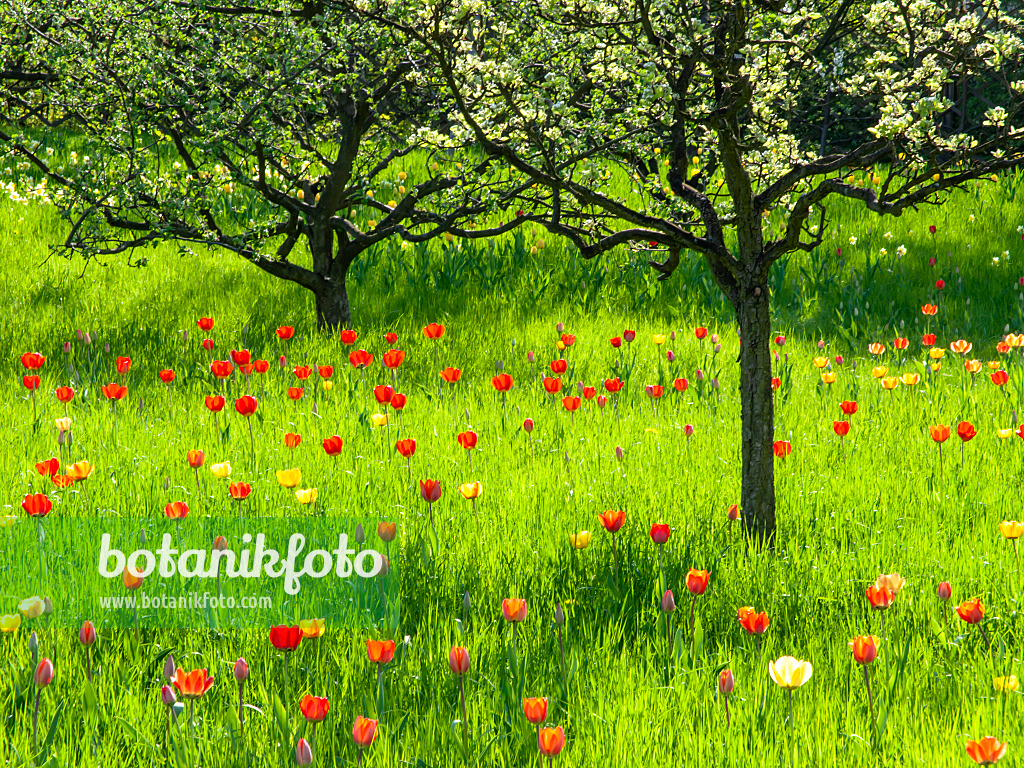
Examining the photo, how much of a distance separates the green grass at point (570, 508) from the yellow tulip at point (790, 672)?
0.34m

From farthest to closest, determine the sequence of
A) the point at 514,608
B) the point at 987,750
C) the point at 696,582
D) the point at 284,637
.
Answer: the point at 696,582, the point at 514,608, the point at 284,637, the point at 987,750

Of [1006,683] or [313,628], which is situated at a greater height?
[313,628]

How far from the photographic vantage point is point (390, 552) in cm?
311

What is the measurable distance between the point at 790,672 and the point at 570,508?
1.78 m

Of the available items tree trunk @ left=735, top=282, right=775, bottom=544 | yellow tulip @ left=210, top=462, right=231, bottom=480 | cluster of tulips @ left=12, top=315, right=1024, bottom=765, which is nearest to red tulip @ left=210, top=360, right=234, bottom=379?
cluster of tulips @ left=12, top=315, right=1024, bottom=765

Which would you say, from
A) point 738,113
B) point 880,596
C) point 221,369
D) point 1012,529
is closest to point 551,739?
point 880,596

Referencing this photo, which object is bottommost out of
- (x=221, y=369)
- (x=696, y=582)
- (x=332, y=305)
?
(x=696, y=582)

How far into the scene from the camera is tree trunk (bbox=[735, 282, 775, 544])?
3102 mm

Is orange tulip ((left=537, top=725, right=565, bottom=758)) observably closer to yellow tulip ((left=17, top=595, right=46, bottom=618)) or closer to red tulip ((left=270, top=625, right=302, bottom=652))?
red tulip ((left=270, top=625, right=302, bottom=652))

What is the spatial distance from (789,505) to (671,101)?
5.55 feet

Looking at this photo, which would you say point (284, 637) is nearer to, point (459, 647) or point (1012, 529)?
point (459, 647)

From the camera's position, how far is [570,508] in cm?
348

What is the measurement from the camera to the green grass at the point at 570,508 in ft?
6.93

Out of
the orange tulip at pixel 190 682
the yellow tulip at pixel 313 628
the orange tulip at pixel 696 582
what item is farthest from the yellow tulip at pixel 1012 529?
the orange tulip at pixel 190 682
